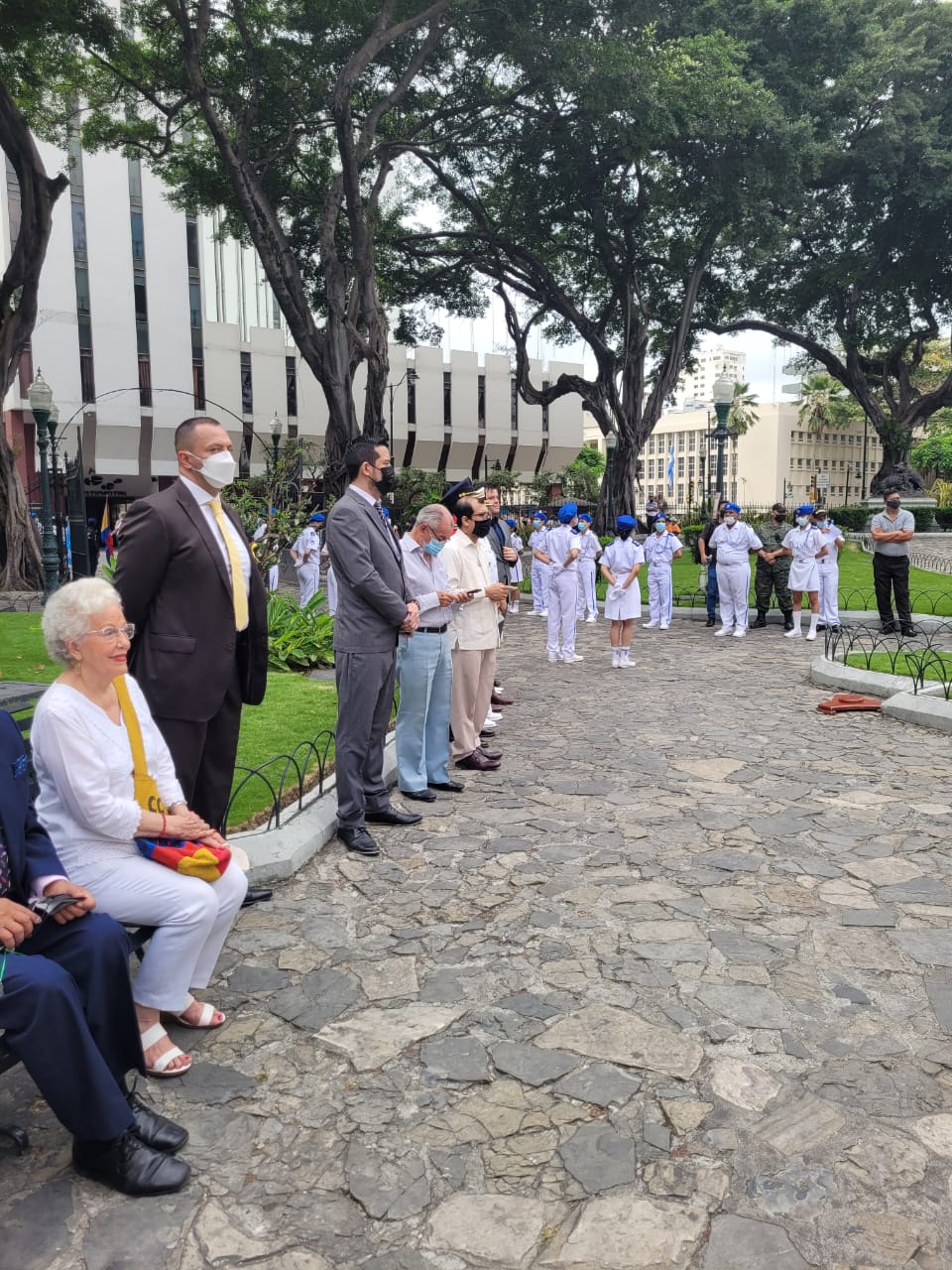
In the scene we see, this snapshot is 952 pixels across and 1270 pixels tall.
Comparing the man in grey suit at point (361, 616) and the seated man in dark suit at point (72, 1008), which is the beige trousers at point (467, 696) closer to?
the man in grey suit at point (361, 616)

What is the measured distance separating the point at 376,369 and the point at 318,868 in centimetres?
1620

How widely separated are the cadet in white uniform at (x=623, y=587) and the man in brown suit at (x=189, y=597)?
8407 mm

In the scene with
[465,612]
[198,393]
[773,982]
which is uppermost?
[198,393]

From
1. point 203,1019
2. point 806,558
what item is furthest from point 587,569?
point 203,1019

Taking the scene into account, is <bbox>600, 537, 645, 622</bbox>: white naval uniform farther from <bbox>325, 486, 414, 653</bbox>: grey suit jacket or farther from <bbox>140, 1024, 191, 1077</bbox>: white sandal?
<bbox>140, 1024, 191, 1077</bbox>: white sandal

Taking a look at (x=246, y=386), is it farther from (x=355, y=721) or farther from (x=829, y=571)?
(x=355, y=721)

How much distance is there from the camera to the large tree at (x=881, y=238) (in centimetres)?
2511

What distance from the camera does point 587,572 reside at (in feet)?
56.6

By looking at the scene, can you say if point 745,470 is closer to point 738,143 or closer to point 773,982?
point 738,143

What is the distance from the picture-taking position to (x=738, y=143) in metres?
22.1

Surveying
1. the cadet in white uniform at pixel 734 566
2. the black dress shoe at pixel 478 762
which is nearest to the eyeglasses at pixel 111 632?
the black dress shoe at pixel 478 762

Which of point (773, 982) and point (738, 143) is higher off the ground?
point (738, 143)

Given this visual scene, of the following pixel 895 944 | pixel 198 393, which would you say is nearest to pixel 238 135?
pixel 895 944

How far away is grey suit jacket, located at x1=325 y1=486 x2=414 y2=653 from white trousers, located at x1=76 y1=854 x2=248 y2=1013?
7.75 ft
